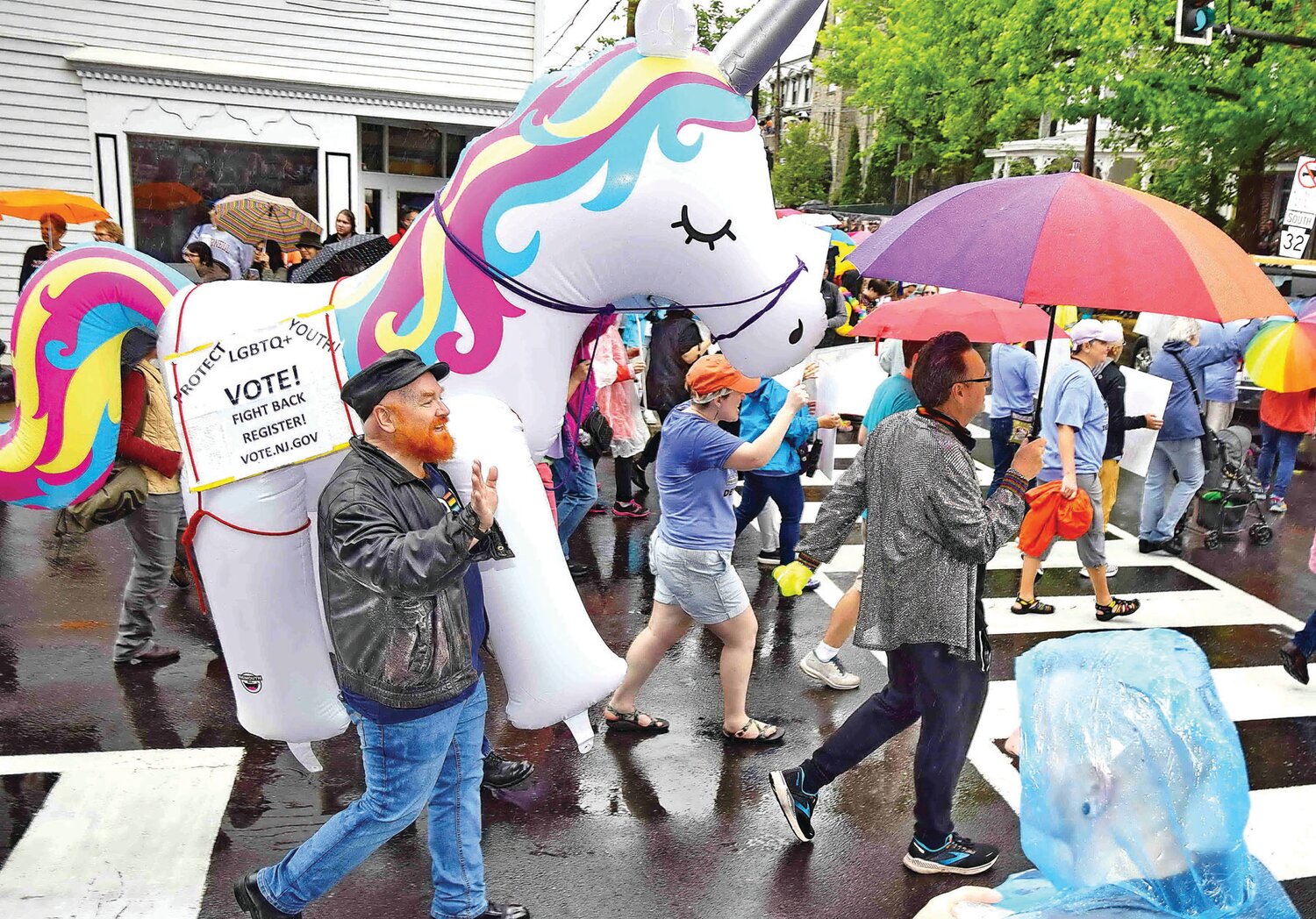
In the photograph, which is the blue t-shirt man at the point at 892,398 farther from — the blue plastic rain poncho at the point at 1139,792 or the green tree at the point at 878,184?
the green tree at the point at 878,184

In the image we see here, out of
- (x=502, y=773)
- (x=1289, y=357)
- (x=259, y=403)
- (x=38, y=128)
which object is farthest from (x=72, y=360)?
(x=38, y=128)

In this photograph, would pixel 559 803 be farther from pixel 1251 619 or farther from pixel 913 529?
pixel 1251 619

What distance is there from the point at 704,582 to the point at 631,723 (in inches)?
36.2

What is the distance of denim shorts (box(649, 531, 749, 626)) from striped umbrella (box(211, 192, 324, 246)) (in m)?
8.97

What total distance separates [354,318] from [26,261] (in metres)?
9.18

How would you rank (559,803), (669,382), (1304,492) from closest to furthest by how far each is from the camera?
(559,803)
(669,382)
(1304,492)

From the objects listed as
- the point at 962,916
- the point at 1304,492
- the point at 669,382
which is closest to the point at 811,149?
the point at 1304,492

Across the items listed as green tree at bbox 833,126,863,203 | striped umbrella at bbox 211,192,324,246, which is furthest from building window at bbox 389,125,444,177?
green tree at bbox 833,126,863,203

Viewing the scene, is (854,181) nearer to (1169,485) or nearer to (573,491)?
(1169,485)

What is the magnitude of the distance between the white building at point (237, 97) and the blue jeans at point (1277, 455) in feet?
32.3

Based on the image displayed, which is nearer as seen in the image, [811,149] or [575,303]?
[575,303]

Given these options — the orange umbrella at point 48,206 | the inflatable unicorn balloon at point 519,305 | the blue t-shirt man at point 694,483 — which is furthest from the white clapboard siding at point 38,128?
the blue t-shirt man at point 694,483

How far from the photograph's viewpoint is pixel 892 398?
231 inches

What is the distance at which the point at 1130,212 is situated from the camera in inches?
Result: 136
